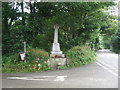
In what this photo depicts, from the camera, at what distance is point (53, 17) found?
998 cm

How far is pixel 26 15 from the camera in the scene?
28.3 feet

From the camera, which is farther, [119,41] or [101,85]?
[119,41]

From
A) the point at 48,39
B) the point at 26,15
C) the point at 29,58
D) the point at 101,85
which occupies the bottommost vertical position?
the point at 101,85

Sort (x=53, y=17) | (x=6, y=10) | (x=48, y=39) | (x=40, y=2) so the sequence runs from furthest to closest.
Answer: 1. (x=48, y=39)
2. (x=53, y=17)
3. (x=40, y=2)
4. (x=6, y=10)

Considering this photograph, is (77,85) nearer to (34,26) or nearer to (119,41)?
(34,26)

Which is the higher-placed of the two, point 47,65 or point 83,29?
point 83,29

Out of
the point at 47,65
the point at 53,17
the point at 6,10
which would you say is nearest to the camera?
the point at 47,65

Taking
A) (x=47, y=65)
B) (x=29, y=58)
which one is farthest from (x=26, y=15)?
(x=47, y=65)

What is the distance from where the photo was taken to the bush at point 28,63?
21.8 ft

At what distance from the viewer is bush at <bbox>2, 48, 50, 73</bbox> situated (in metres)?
6.64

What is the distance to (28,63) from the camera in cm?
705

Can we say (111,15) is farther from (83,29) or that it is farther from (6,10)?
(6,10)

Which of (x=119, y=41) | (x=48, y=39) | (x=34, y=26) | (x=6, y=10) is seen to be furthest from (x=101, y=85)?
(x=119, y=41)

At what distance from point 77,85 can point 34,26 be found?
215 inches
